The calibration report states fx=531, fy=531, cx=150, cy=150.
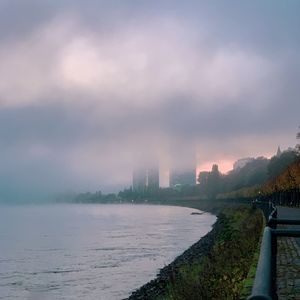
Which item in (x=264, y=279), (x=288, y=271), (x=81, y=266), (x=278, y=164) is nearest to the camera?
(x=264, y=279)

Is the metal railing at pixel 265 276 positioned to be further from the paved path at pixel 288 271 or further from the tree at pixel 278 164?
the tree at pixel 278 164

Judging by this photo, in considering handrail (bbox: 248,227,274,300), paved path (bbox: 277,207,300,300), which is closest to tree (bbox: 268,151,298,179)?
paved path (bbox: 277,207,300,300)

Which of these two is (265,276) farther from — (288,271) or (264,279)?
(288,271)

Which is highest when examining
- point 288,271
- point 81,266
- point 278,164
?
point 278,164

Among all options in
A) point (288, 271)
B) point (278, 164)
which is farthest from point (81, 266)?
point (278, 164)

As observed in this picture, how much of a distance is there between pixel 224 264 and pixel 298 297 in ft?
33.7

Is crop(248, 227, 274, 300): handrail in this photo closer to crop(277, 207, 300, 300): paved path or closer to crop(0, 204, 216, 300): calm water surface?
crop(277, 207, 300, 300): paved path

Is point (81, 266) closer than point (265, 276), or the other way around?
point (265, 276)

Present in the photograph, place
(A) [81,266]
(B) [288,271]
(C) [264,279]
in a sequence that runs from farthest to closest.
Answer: (A) [81,266]
(B) [288,271]
(C) [264,279]

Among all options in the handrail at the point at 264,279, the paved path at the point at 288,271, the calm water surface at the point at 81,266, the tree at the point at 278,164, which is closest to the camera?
the handrail at the point at 264,279

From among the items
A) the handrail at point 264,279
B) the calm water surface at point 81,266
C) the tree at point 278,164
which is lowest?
the calm water surface at point 81,266

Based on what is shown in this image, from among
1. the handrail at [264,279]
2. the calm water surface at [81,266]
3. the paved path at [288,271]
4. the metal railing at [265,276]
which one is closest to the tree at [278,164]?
the calm water surface at [81,266]

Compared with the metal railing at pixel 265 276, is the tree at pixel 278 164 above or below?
above

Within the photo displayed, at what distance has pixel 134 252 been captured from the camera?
4434 cm
